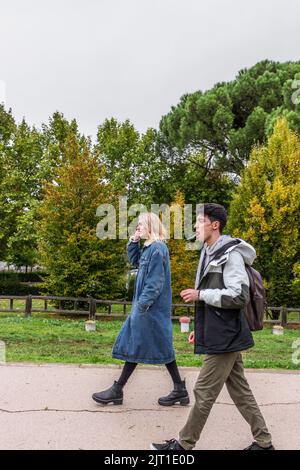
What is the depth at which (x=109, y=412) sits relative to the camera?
15.1 feet

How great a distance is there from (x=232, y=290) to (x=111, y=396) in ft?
6.45

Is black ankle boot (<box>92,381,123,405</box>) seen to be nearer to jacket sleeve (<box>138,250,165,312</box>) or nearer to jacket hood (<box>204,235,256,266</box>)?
jacket sleeve (<box>138,250,165,312</box>)

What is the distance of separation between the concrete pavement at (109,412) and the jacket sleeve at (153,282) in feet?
3.32

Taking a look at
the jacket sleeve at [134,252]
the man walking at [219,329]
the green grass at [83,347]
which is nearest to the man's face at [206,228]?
the man walking at [219,329]

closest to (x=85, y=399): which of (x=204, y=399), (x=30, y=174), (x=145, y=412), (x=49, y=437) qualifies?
(x=145, y=412)

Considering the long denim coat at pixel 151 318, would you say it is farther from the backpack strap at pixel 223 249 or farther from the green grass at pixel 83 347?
the green grass at pixel 83 347

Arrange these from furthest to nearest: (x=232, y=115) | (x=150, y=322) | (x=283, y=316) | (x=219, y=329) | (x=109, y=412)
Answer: (x=232, y=115), (x=283, y=316), (x=150, y=322), (x=109, y=412), (x=219, y=329)

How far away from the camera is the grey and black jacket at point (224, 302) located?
351cm

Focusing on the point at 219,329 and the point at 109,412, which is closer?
the point at 219,329

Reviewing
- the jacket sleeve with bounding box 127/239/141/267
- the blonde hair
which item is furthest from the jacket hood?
the jacket sleeve with bounding box 127/239/141/267

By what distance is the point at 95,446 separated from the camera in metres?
3.78

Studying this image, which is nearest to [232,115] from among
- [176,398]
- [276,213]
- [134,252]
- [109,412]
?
[276,213]

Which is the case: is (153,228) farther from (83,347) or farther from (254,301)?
(83,347)

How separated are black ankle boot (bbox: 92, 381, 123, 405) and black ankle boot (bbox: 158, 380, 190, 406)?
0.40 metres
